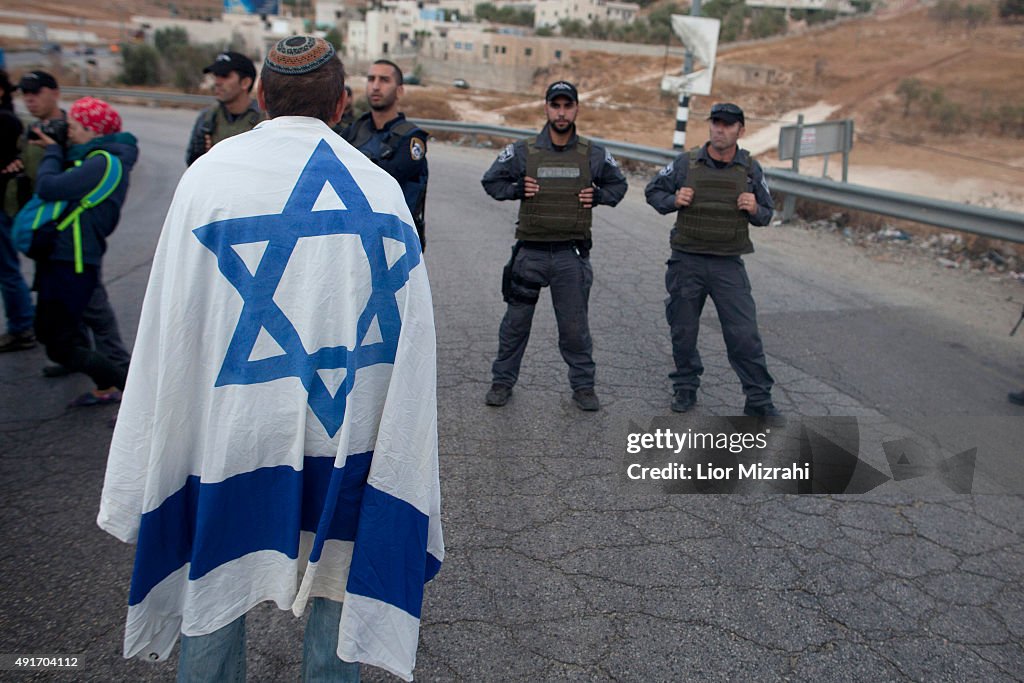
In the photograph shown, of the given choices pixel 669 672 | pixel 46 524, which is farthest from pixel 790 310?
pixel 46 524

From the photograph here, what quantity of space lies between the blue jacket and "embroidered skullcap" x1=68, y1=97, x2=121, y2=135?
0.05 meters

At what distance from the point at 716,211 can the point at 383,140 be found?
2149mm

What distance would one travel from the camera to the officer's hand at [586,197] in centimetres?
479

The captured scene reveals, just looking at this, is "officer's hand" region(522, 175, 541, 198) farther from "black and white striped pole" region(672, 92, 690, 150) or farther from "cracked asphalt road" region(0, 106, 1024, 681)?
"black and white striped pole" region(672, 92, 690, 150)

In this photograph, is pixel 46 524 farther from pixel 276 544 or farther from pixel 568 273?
pixel 568 273

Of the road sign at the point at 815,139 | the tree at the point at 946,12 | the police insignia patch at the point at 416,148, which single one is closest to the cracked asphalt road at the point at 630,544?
the police insignia patch at the point at 416,148

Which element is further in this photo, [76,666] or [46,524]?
[46,524]

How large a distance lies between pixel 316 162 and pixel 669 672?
2.07 m

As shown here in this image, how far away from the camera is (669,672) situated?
2678 mm

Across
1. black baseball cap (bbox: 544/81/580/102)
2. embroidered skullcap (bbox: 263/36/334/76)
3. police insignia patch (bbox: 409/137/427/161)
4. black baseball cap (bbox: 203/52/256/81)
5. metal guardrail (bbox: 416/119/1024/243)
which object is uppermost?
black baseball cap (bbox: 203/52/256/81)

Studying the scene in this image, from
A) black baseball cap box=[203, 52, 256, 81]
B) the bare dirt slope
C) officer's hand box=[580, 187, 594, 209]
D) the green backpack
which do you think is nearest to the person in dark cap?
black baseball cap box=[203, 52, 256, 81]

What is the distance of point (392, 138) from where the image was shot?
4.80m

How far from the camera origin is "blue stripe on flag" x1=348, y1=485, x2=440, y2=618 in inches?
73.4

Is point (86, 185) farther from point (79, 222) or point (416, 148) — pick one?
point (416, 148)
